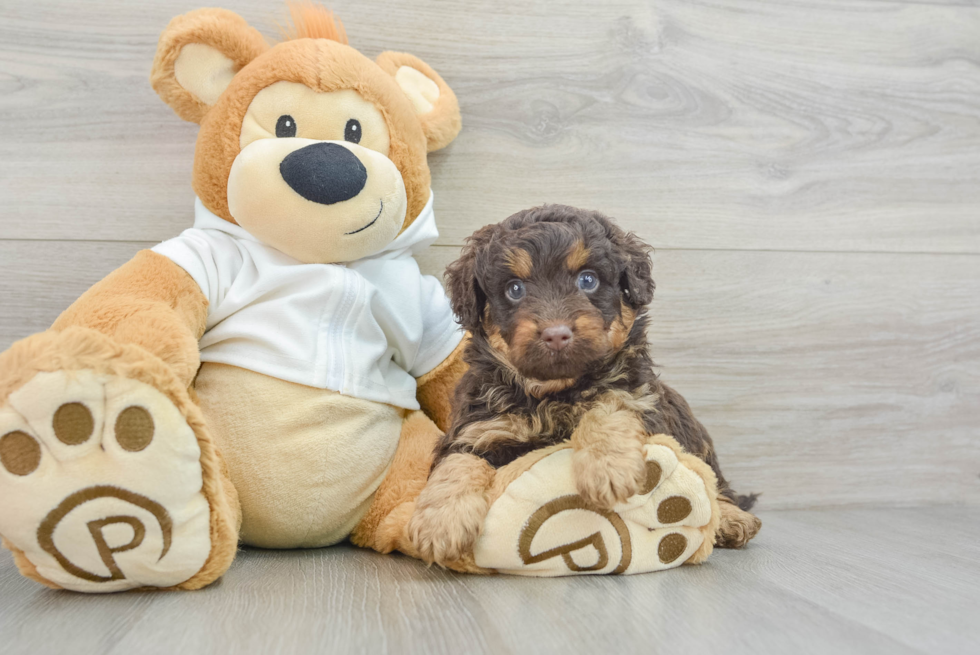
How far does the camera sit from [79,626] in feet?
3.36

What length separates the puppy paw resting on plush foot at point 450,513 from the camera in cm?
120

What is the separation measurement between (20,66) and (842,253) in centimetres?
231

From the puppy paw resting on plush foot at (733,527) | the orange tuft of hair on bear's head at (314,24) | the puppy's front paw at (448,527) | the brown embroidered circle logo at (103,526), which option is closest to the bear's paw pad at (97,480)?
the brown embroidered circle logo at (103,526)

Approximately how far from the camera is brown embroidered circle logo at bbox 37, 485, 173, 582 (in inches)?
42.5

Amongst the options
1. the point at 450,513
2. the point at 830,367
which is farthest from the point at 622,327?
the point at 830,367

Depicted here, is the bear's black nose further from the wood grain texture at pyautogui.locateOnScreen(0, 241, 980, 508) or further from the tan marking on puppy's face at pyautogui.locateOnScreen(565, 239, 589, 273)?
the wood grain texture at pyautogui.locateOnScreen(0, 241, 980, 508)

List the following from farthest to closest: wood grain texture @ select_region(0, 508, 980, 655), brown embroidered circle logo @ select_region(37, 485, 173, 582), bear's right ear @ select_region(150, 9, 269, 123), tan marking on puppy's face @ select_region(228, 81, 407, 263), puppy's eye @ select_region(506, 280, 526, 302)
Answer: bear's right ear @ select_region(150, 9, 269, 123), tan marking on puppy's face @ select_region(228, 81, 407, 263), puppy's eye @ select_region(506, 280, 526, 302), brown embroidered circle logo @ select_region(37, 485, 173, 582), wood grain texture @ select_region(0, 508, 980, 655)

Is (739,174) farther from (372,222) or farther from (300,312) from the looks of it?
(300,312)

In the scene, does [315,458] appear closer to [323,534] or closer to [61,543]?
[323,534]

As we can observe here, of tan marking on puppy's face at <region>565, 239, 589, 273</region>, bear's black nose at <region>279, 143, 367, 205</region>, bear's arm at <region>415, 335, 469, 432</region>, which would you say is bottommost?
bear's arm at <region>415, 335, 469, 432</region>

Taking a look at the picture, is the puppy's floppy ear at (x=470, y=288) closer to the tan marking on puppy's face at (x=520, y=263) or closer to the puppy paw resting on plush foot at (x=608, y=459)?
the tan marking on puppy's face at (x=520, y=263)

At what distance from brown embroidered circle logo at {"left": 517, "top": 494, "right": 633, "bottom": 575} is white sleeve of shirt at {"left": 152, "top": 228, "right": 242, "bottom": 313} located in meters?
0.82

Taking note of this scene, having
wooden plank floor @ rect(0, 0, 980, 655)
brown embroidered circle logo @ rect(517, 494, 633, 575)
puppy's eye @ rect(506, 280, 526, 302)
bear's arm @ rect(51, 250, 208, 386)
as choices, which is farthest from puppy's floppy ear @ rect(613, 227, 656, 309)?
bear's arm @ rect(51, 250, 208, 386)

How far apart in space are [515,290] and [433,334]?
18.3 inches
